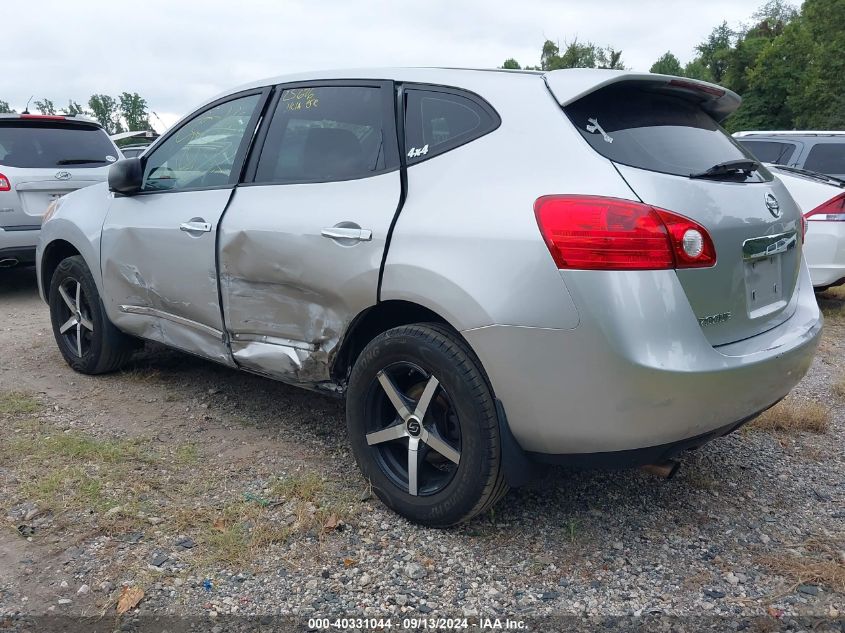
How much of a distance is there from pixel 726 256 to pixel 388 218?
1.20 m

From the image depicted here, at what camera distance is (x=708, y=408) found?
243 centimetres

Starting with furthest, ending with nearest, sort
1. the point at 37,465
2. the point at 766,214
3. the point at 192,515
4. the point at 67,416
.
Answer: the point at 67,416 < the point at 37,465 < the point at 192,515 < the point at 766,214

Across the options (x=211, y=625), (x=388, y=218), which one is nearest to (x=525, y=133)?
(x=388, y=218)

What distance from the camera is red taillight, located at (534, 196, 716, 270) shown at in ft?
7.61

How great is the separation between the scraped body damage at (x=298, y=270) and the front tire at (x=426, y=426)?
0.25 meters

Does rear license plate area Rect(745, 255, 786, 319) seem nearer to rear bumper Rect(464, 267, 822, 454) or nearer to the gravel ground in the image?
rear bumper Rect(464, 267, 822, 454)

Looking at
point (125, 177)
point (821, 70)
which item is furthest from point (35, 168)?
point (821, 70)

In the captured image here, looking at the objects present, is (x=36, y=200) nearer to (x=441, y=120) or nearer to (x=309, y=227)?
(x=309, y=227)

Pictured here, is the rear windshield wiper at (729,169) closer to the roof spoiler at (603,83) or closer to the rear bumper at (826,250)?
the roof spoiler at (603,83)

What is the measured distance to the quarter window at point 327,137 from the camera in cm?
304

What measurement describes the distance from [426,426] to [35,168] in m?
5.95

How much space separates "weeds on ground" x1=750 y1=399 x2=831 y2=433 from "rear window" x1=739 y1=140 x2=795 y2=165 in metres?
4.85

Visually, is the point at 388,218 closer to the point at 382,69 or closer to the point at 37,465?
the point at 382,69

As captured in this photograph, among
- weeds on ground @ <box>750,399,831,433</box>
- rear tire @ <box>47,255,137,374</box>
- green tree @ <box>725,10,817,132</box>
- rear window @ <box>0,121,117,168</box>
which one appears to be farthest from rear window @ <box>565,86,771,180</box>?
green tree @ <box>725,10,817,132</box>
